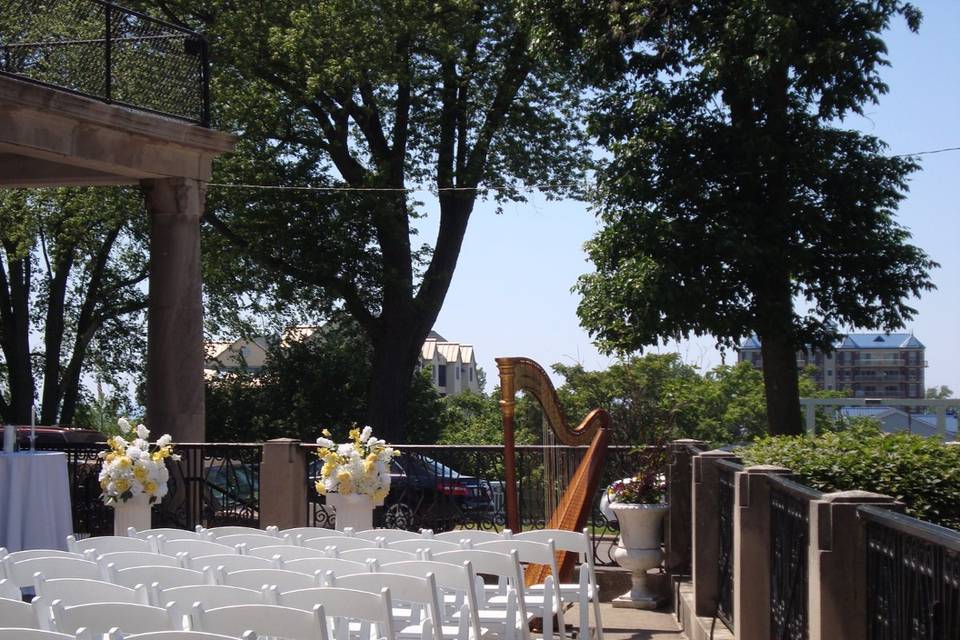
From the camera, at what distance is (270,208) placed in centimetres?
2769

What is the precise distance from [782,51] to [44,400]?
89.1ft

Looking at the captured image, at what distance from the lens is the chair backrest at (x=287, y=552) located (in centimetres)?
678

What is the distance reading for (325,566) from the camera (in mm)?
→ 6105

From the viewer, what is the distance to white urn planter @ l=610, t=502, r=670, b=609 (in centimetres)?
1108

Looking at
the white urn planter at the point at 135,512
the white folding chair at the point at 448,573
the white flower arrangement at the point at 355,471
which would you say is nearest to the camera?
the white folding chair at the point at 448,573

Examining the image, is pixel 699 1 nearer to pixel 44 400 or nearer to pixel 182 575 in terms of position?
pixel 182 575

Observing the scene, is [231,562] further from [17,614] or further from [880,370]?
[880,370]

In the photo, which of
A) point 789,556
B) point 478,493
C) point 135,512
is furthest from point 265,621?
point 478,493

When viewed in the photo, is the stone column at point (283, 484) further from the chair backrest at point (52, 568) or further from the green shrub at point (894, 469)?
the chair backrest at point (52, 568)

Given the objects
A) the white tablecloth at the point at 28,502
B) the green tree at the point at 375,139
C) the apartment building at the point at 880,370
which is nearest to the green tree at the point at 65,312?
the green tree at the point at 375,139

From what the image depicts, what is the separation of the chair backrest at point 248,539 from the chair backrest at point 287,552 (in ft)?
1.68

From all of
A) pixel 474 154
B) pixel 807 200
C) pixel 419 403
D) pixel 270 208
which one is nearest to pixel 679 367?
pixel 419 403

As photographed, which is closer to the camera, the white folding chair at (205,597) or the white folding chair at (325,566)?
the white folding chair at (205,597)

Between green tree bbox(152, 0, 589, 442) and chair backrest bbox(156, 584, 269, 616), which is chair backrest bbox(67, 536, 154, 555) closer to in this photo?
chair backrest bbox(156, 584, 269, 616)
